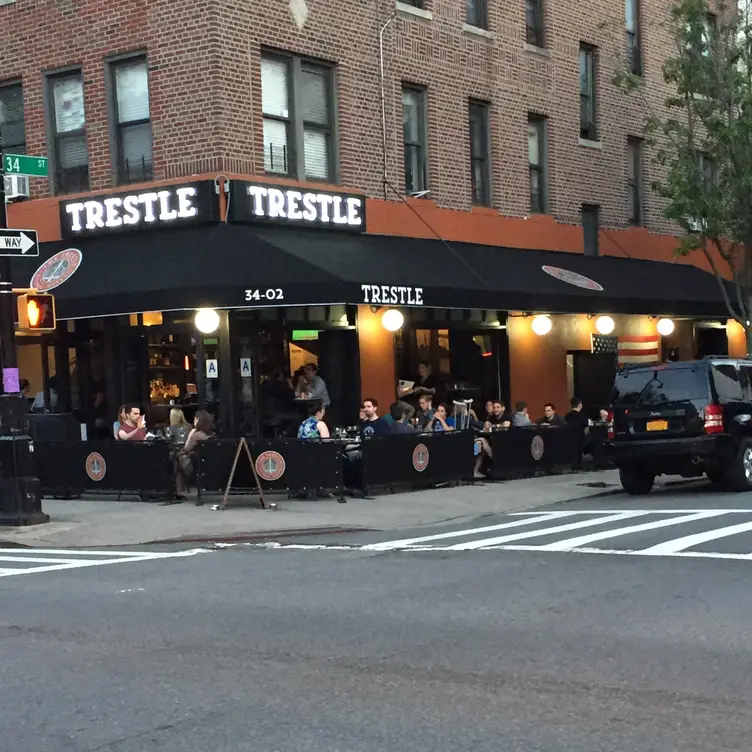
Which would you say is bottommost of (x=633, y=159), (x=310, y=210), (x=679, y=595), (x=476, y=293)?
(x=679, y=595)

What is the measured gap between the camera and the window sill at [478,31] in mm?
23406

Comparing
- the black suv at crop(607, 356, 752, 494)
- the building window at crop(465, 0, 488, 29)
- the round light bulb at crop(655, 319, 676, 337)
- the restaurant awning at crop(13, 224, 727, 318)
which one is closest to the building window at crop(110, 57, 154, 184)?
the restaurant awning at crop(13, 224, 727, 318)

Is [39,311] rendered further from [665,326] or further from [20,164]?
[665,326]

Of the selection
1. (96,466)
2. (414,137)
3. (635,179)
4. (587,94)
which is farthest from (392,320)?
(635,179)

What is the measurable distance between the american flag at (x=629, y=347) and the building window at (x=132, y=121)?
11.3m

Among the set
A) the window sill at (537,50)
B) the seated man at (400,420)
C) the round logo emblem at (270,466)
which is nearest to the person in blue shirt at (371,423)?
the seated man at (400,420)

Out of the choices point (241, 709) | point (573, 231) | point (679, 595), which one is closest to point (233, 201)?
point (573, 231)

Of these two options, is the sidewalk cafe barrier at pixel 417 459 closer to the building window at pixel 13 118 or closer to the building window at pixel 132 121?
the building window at pixel 132 121

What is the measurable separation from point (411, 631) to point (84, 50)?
15.3m

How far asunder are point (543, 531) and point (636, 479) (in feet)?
16.4

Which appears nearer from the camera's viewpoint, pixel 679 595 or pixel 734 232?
pixel 679 595

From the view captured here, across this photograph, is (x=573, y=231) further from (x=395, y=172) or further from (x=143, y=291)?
(x=143, y=291)

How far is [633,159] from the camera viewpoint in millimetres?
28641

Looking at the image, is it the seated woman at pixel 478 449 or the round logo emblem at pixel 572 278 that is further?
the round logo emblem at pixel 572 278
